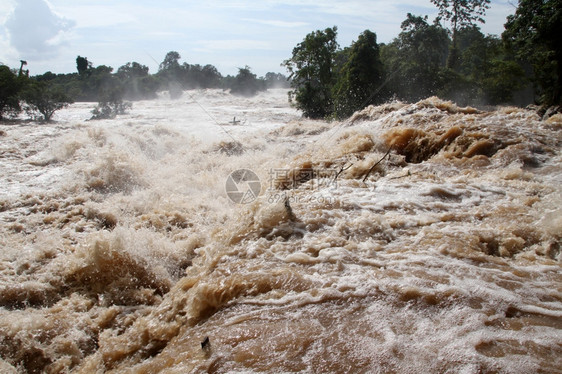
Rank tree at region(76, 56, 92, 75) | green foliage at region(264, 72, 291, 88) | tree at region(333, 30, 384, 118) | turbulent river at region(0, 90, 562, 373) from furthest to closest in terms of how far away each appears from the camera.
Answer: green foliage at region(264, 72, 291, 88) < tree at region(76, 56, 92, 75) < tree at region(333, 30, 384, 118) < turbulent river at region(0, 90, 562, 373)

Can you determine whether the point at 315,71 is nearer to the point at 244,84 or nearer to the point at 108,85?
the point at 244,84

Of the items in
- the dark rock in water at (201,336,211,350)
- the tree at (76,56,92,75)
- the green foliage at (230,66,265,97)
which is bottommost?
the dark rock in water at (201,336,211,350)

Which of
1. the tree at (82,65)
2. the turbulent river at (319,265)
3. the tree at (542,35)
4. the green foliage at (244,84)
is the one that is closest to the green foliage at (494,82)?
the tree at (542,35)

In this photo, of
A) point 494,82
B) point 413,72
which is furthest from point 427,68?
point 494,82

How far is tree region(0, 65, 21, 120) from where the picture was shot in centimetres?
1661

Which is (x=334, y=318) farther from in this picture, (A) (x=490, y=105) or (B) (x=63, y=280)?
(A) (x=490, y=105)

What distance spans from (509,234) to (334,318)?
1787 mm

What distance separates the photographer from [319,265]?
106 inches

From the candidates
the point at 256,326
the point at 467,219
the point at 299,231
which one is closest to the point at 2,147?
the point at 299,231

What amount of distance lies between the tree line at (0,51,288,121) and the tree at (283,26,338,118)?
9.54 metres

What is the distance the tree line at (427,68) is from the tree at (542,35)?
25 mm

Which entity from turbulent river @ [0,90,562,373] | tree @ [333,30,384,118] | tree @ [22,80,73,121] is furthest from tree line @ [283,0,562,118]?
tree @ [22,80,73,121]

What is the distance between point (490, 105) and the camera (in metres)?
16.8

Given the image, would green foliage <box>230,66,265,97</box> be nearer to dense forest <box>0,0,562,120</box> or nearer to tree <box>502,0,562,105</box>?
dense forest <box>0,0,562,120</box>
